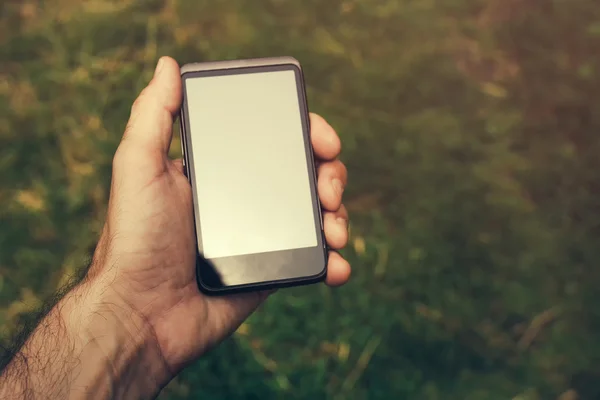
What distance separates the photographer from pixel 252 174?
1731mm

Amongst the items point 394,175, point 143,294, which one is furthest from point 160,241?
point 394,175

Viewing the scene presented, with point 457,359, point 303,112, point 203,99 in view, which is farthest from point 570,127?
point 203,99

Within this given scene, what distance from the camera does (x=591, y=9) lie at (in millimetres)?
2547

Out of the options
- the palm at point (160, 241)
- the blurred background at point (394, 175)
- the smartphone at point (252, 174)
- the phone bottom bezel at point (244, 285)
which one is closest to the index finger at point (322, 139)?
the smartphone at point (252, 174)

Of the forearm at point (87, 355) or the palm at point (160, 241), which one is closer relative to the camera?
the forearm at point (87, 355)

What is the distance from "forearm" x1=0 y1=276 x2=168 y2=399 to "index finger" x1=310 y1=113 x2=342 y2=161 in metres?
0.63

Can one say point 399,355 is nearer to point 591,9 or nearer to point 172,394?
point 172,394

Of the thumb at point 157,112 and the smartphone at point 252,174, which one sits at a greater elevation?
the thumb at point 157,112

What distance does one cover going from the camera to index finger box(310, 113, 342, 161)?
1.75 metres

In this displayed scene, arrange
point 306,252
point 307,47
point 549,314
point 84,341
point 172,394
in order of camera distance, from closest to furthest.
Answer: point 84,341 → point 306,252 → point 172,394 → point 549,314 → point 307,47

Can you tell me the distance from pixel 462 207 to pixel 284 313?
719 mm

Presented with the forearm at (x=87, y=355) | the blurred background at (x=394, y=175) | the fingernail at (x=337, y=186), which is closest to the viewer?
the forearm at (x=87, y=355)

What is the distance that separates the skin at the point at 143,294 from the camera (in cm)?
150

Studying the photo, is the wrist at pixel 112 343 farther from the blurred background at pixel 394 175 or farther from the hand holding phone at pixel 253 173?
the blurred background at pixel 394 175
